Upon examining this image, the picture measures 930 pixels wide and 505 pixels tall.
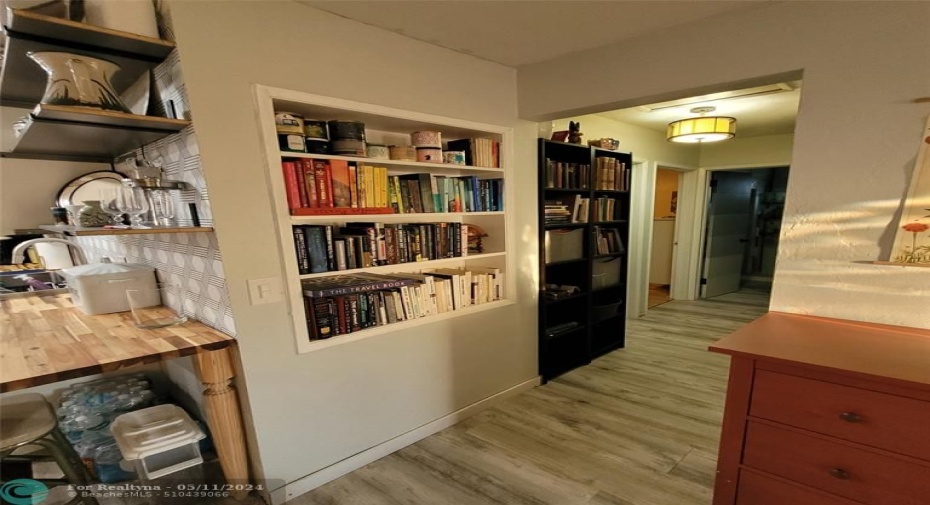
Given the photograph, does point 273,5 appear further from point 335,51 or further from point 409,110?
point 409,110

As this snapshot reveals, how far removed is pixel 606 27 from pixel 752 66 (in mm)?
663

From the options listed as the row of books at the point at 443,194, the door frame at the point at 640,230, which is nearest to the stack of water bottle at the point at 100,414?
the row of books at the point at 443,194

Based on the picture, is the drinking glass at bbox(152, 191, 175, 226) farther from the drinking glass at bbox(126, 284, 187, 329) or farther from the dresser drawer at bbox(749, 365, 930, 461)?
the dresser drawer at bbox(749, 365, 930, 461)

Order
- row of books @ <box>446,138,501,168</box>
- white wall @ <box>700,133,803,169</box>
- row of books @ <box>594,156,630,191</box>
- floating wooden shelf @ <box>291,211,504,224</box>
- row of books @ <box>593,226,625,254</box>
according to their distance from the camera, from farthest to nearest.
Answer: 1. white wall @ <box>700,133,803,169</box>
2. row of books @ <box>593,226,625,254</box>
3. row of books @ <box>594,156,630,191</box>
4. row of books @ <box>446,138,501,168</box>
5. floating wooden shelf @ <box>291,211,504,224</box>

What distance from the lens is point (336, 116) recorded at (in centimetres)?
182

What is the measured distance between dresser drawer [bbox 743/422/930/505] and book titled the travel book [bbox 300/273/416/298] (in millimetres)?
1643

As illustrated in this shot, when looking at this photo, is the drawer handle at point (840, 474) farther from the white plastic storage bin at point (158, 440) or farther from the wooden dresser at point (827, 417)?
the white plastic storage bin at point (158, 440)

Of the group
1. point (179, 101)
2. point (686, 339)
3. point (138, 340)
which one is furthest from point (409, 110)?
point (686, 339)

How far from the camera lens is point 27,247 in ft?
6.97

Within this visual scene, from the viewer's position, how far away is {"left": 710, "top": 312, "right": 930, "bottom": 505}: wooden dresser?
1039mm

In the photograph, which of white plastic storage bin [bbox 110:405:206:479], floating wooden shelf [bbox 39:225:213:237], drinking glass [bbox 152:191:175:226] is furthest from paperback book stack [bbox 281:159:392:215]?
white plastic storage bin [bbox 110:405:206:479]

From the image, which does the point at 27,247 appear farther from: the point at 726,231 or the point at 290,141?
the point at 726,231

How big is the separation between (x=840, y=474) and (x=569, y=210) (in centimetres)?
208

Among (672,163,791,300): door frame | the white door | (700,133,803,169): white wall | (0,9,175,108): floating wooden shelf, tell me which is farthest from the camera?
the white door
